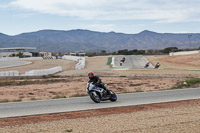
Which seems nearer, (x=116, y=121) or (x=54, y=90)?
(x=116, y=121)

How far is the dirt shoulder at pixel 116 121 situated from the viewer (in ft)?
29.8

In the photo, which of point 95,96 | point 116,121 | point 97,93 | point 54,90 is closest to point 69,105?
point 95,96

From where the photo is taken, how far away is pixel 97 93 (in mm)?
14102

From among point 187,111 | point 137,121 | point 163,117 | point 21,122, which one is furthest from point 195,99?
point 21,122

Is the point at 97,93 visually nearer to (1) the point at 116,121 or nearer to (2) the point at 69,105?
(2) the point at 69,105

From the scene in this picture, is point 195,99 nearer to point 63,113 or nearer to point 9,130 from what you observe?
point 63,113

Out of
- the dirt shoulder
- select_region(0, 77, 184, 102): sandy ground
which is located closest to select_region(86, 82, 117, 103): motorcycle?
the dirt shoulder

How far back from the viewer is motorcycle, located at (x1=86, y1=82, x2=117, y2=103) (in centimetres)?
1391

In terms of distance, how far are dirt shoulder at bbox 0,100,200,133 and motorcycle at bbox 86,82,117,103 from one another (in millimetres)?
1562

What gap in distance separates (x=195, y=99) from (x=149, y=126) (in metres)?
6.62

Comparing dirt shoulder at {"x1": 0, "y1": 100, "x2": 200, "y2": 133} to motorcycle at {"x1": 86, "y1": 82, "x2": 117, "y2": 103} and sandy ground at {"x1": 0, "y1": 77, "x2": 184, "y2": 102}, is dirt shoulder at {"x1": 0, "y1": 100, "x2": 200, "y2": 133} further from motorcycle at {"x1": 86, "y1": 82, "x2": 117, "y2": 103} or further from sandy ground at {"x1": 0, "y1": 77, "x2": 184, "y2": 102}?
sandy ground at {"x1": 0, "y1": 77, "x2": 184, "y2": 102}

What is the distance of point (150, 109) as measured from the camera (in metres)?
12.5

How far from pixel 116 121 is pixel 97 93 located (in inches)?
159

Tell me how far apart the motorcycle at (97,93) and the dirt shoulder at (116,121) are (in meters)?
1.56
